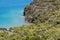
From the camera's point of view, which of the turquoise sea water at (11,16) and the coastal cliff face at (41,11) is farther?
the turquoise sea water at (11,16)

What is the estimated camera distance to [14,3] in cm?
4978

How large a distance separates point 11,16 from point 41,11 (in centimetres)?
Result: 531

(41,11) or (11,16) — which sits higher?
(41,11)

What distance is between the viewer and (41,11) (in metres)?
38.2

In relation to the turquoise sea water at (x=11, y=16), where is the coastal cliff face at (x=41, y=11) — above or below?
above

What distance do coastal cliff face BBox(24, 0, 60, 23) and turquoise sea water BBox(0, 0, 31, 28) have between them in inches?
44.1

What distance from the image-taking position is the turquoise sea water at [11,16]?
120ft

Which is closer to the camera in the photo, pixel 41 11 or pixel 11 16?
pixel 41 11

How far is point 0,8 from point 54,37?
82.4 ft

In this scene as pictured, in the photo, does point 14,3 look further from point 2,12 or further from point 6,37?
point 6,37

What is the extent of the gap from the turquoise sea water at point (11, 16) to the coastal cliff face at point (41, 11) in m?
1.12

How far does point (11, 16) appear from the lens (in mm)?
41281

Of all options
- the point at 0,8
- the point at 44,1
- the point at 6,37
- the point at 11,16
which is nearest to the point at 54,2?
the point at 44,1

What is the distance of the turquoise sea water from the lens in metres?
36.7
